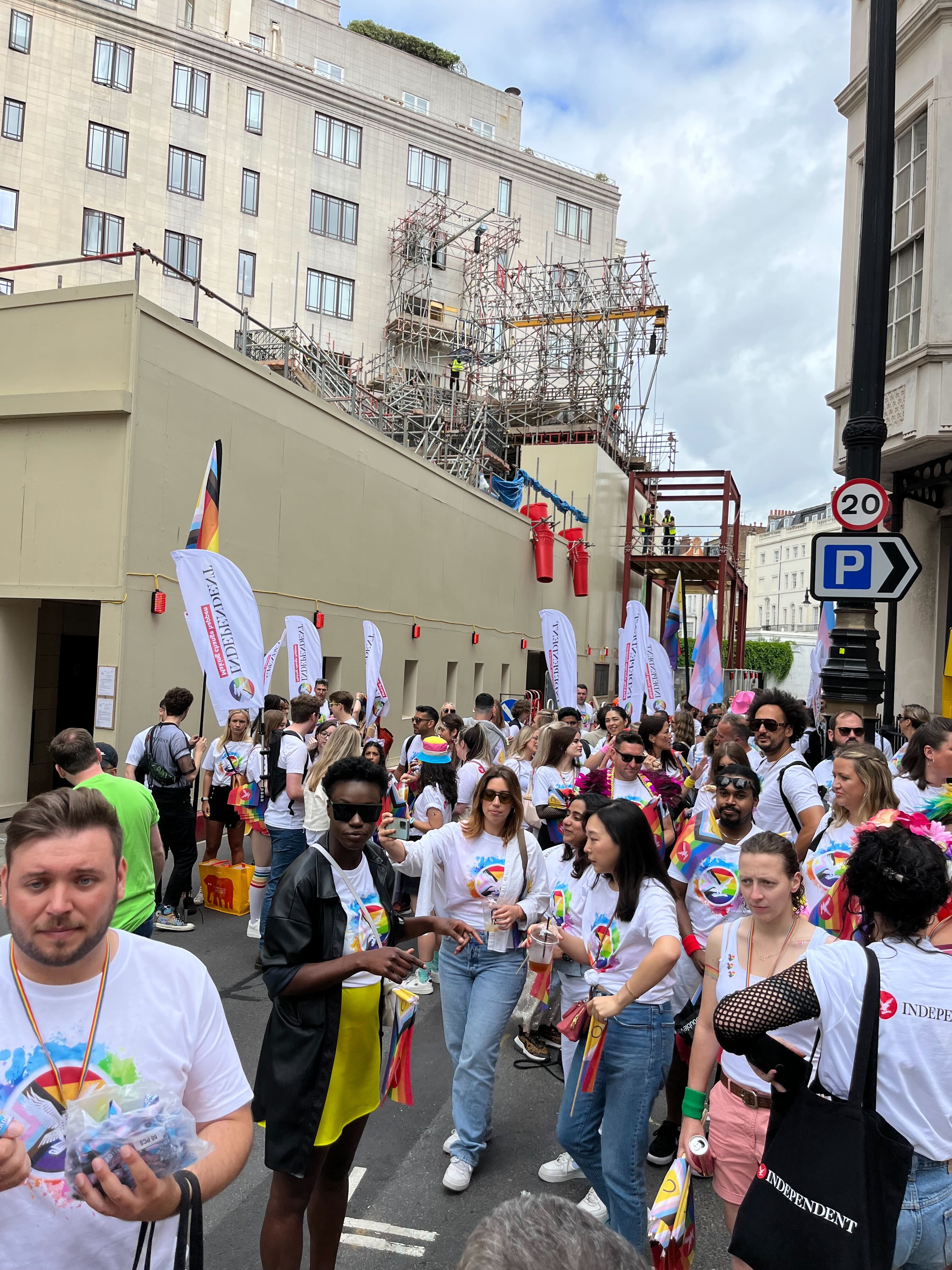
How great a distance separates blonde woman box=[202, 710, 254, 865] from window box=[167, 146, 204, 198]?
28.5 meters

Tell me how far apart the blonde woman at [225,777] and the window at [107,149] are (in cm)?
2792

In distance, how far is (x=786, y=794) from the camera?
5777 millimetres

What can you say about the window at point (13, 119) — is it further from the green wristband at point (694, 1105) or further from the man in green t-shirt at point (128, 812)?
the green wristband at point (694, 1105)

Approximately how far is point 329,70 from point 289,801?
36.4 m

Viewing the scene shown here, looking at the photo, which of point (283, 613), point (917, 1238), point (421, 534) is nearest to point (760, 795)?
point (917, 1238)

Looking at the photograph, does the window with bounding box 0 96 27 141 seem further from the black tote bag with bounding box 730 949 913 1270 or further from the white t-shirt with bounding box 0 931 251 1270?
the black tote bag with bounding box 730 949 913 1270

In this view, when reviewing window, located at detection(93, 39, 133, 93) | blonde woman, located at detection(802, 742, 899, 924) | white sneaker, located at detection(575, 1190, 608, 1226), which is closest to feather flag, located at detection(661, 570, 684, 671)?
window, located at detection(93, 39, 133, 93)

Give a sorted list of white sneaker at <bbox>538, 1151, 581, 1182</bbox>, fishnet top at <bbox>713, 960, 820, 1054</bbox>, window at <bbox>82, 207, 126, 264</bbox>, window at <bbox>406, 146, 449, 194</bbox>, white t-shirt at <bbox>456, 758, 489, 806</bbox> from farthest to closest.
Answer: window at <bbox>406, 146, 449, 194</bbox>, window at <bbox>82, 207, 126, 264</bbox>, white t-shirt at <bbox>456, 758, 489, 806</bbox>, white sneaker at <bbox>538, 1151, 581, 1182</bbox>, fishnet top at <bbox>713, 960, 820, 1054</bbox>

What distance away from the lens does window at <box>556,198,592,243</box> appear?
1572 inches

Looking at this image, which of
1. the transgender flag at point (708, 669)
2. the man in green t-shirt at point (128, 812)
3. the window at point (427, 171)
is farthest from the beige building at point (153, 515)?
the window at point (427, 171)

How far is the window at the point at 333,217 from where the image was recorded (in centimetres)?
3431

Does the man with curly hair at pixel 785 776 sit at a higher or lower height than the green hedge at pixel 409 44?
lower

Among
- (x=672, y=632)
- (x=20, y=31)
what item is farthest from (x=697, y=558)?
(x=20, y=31)

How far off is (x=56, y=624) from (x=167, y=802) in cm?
787
